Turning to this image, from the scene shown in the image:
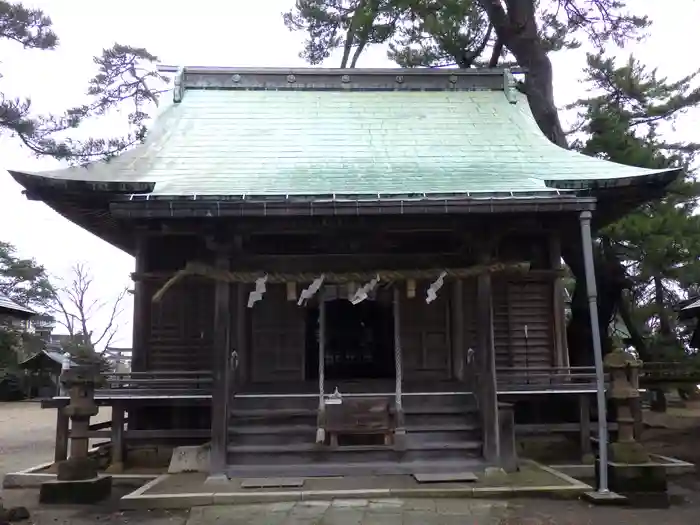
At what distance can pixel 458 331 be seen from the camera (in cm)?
982

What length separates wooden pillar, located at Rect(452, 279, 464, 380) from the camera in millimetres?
9688

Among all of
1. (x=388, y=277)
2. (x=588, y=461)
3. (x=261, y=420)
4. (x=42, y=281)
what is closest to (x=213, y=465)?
(x=261, y=420)

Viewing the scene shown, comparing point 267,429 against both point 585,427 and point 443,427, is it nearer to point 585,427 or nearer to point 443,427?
point 443,427

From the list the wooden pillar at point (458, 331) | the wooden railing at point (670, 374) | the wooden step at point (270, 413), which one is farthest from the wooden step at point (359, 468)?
the wooden railing at point (670, 374)

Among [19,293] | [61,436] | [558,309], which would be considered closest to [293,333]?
[61,436]

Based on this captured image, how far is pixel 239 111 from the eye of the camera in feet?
41.3

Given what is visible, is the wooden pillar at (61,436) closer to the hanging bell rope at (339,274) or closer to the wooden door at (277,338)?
the hanging bell rope at (339,274)

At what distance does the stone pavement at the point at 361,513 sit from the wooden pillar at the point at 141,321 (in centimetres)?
369

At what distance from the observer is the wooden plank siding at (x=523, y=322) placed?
10.6 metres

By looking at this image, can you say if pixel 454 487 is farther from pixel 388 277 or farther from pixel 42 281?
pixel 42 281

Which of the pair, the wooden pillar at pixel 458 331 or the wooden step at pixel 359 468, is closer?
the wooden step at pixel 359 468

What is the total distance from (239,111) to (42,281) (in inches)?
1344

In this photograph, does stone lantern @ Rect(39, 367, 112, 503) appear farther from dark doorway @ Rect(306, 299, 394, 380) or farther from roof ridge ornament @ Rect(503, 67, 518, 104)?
roof ridge ornament @ Rect(503, 67, 518, 104)

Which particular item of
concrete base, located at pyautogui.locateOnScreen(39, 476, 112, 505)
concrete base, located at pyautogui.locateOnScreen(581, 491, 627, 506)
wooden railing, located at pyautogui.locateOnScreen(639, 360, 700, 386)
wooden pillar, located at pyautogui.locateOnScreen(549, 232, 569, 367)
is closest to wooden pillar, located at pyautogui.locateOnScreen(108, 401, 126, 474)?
concrete base, located at pyautogui.locateOnScreen(39, 476, 112, 505)
